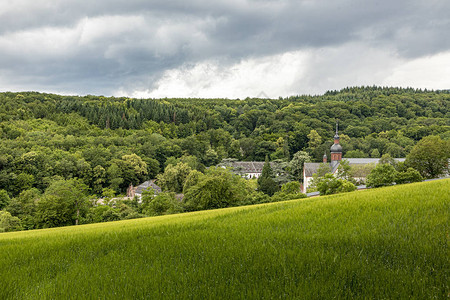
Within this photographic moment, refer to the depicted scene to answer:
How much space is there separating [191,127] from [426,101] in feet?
559

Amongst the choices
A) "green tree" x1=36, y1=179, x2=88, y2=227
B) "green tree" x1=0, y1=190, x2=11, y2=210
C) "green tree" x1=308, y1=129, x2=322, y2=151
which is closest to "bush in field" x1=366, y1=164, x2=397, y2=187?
"green tree" x1=36, y1=179, x2=88, y2=227

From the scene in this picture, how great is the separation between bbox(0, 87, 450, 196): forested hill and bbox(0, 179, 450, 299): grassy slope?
3058 inches

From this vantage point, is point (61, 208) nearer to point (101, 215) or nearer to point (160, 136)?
point (101, 215)

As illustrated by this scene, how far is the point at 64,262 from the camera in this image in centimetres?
522

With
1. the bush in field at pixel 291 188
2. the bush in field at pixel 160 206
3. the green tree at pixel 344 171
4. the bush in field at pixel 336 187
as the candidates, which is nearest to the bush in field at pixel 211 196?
the bush in field at pixel 160 206

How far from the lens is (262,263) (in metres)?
4.15

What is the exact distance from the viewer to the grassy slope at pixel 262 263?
328cm

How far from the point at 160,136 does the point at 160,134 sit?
15971mm

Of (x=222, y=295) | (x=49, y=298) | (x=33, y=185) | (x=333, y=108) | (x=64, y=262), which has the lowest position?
(x=33, y=185)

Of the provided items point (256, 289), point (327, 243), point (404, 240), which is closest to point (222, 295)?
point (256, 289)

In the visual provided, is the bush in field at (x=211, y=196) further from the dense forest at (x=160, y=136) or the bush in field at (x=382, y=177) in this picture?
the dense forest at (x=160, y=136)

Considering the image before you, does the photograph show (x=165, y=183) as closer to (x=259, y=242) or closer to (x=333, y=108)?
(x=259, y=242)

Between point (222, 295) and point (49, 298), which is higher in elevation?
point (222, 295)

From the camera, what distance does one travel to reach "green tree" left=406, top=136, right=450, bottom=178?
153 feet
